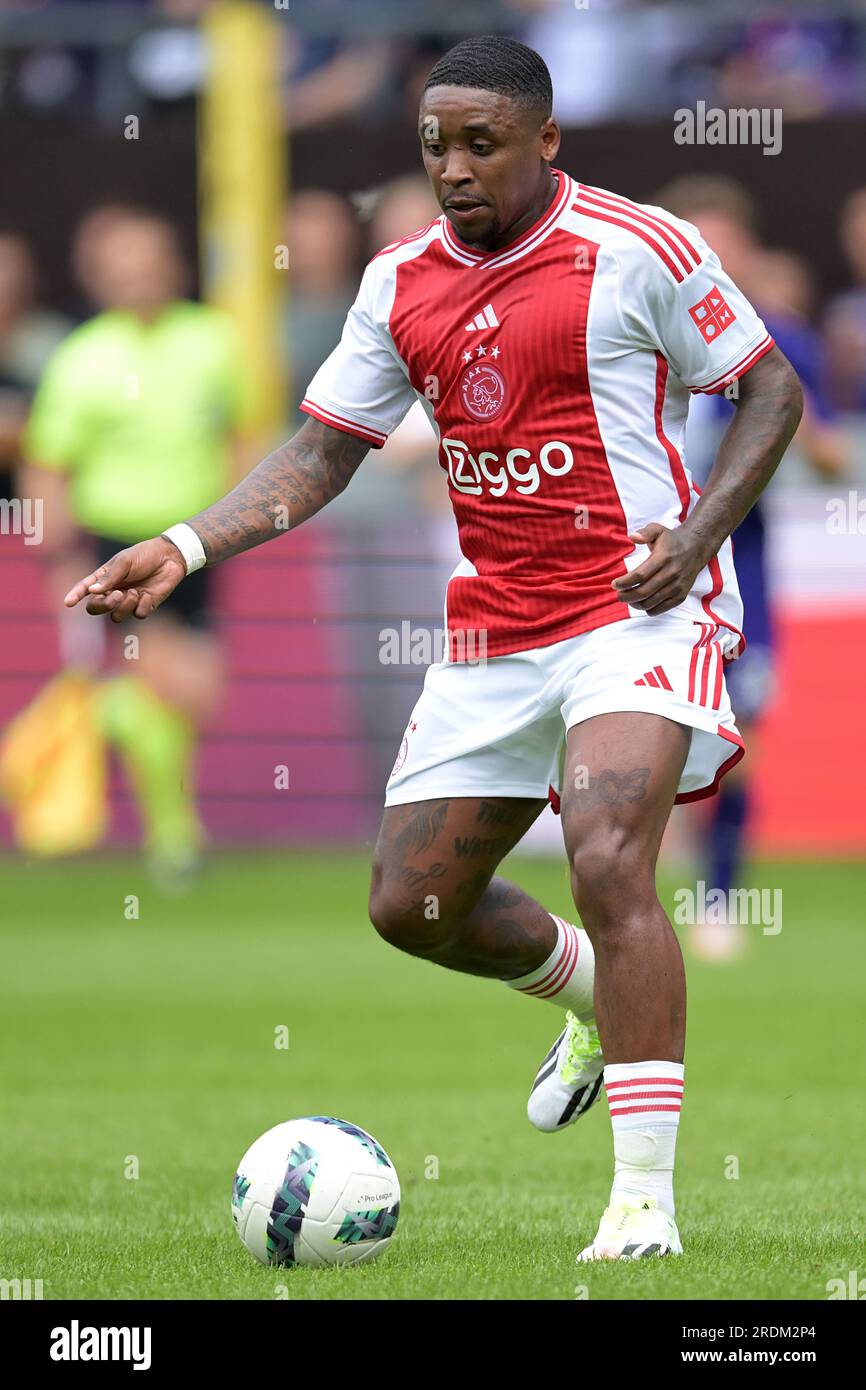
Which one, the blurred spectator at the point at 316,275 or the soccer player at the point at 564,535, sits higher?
the blurred spectator at the point at 316,275

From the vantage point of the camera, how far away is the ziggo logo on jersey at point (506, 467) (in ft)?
17.3

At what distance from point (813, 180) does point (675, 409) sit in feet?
38.1

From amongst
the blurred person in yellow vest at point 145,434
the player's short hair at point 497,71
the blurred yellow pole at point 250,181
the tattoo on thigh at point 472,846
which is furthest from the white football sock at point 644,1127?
the blurred yellow pole at point 250,181

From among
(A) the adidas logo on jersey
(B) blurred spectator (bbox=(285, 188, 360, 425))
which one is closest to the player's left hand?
(A) the adidas logo on jersey

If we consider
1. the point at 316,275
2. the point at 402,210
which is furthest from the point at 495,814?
the point at 316,275

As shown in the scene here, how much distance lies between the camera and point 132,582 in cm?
527

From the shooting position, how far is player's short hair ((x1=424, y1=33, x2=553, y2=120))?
202 inches

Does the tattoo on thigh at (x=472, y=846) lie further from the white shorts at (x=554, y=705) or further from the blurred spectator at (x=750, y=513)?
the blurred spectator at (x=750, y=513)

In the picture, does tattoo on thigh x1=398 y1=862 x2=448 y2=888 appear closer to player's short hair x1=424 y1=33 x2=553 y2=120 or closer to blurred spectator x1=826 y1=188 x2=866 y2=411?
player's short hair x1=424 y1=33 x2=553 y2=120

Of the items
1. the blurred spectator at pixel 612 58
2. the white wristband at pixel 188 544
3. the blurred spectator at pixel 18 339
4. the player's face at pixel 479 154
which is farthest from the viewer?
the blurred spectator at pixel 612 58

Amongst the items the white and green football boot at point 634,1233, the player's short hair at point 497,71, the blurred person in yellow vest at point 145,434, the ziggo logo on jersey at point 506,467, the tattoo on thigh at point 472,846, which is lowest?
the white and green football boot at point 634,1233

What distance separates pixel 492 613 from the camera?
5449 millimetres

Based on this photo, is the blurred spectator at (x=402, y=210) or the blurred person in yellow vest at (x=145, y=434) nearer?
the blurred person in yellow vest at (x=145, y=434)

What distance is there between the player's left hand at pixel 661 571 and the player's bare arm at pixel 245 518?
88 centimetres
